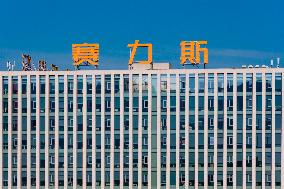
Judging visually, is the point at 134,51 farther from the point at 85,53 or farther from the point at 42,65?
the point at 42,65

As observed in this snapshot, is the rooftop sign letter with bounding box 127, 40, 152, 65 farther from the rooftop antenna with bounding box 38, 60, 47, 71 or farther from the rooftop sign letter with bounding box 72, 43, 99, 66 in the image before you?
the rooftop antenna with bounding box 38, 60, 47, 71

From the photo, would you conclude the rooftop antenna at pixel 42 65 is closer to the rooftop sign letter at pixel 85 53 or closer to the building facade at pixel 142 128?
the building facade at pixel 142 128

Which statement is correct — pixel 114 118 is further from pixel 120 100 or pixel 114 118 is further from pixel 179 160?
pixel 179 160

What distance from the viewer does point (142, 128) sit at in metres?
67.5

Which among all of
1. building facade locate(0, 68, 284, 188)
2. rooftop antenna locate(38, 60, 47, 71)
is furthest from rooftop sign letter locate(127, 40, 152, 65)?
rooftop antenna locate(38, 60, 47, 71)

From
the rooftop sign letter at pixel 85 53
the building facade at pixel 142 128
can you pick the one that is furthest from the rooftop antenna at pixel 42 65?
the rooftop sign letter at pixel 85 53

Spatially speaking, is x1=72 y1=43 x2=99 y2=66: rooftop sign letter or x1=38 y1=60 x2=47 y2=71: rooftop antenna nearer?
x1=72 y1=43 x2=99 y2=66: rooftop sign letter

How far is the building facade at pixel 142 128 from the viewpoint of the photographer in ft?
218

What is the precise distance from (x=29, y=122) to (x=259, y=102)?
2504cm

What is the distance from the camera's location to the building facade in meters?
66.5

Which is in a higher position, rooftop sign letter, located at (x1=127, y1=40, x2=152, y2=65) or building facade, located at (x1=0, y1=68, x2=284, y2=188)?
rooftop sign letter, located at (x1=127, y1=40, x2=152, y2=65)

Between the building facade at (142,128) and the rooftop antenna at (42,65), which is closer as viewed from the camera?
the building facade at (142,128)

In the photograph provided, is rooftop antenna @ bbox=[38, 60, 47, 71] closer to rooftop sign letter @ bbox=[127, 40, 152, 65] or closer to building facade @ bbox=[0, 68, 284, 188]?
building facade @ bbox=[0, 68, 284, 188]

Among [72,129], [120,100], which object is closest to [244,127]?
[120,100]
